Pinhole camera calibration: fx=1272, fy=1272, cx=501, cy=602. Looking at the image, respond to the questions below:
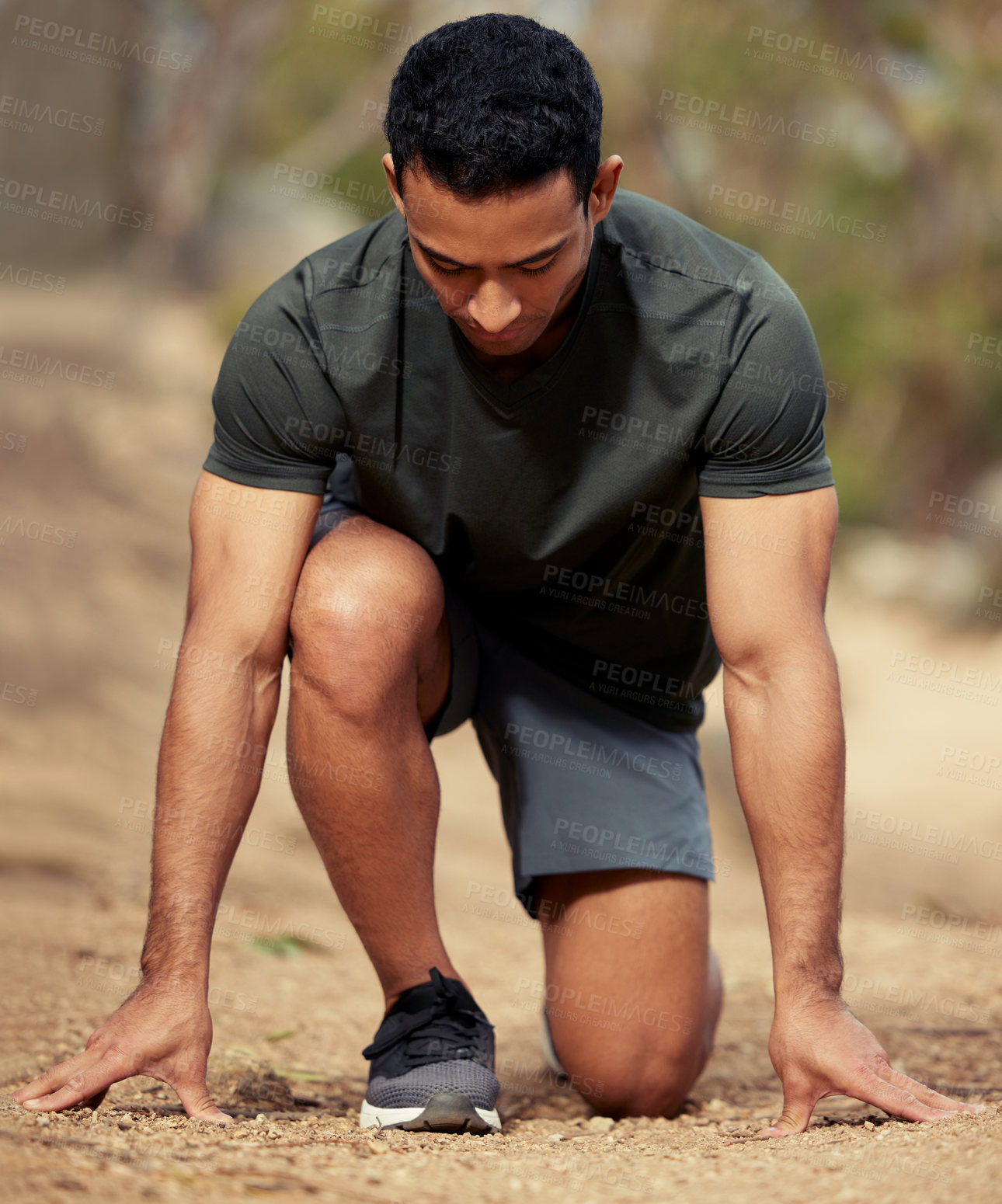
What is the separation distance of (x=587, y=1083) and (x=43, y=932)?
1.33m

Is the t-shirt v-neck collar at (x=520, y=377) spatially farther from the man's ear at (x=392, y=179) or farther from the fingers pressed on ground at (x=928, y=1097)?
the fingers pressed on ground at (x=928, y=1097)

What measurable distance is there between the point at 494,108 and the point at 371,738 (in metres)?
0.84

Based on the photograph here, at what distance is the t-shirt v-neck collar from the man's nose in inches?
8.5

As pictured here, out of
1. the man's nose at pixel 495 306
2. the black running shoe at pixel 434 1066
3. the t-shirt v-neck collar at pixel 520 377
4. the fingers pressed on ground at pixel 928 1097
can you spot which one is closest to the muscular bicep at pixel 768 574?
the t-shirt v-neck collar at pixel 520 377

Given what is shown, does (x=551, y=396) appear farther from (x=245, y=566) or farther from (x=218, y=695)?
(x=218, y=695)

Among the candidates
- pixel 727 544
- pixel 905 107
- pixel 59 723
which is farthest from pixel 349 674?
pixel 905 107

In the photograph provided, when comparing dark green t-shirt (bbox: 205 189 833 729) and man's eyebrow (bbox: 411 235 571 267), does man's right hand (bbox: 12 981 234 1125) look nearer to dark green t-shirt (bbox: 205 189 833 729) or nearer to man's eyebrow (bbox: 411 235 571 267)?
dark green t-shirt (bbox: 205 189 833 729)

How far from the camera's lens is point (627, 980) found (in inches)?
86.4

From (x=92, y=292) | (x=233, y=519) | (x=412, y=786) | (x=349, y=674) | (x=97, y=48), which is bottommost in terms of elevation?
(x=412, y=786)

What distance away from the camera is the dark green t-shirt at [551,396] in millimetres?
1726

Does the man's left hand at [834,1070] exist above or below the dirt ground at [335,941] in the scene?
above

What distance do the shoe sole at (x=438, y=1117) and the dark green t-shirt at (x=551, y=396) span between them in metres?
0.77

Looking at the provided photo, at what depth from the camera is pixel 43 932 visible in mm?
2816

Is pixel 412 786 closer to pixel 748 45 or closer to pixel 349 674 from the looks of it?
pixel 349 674
